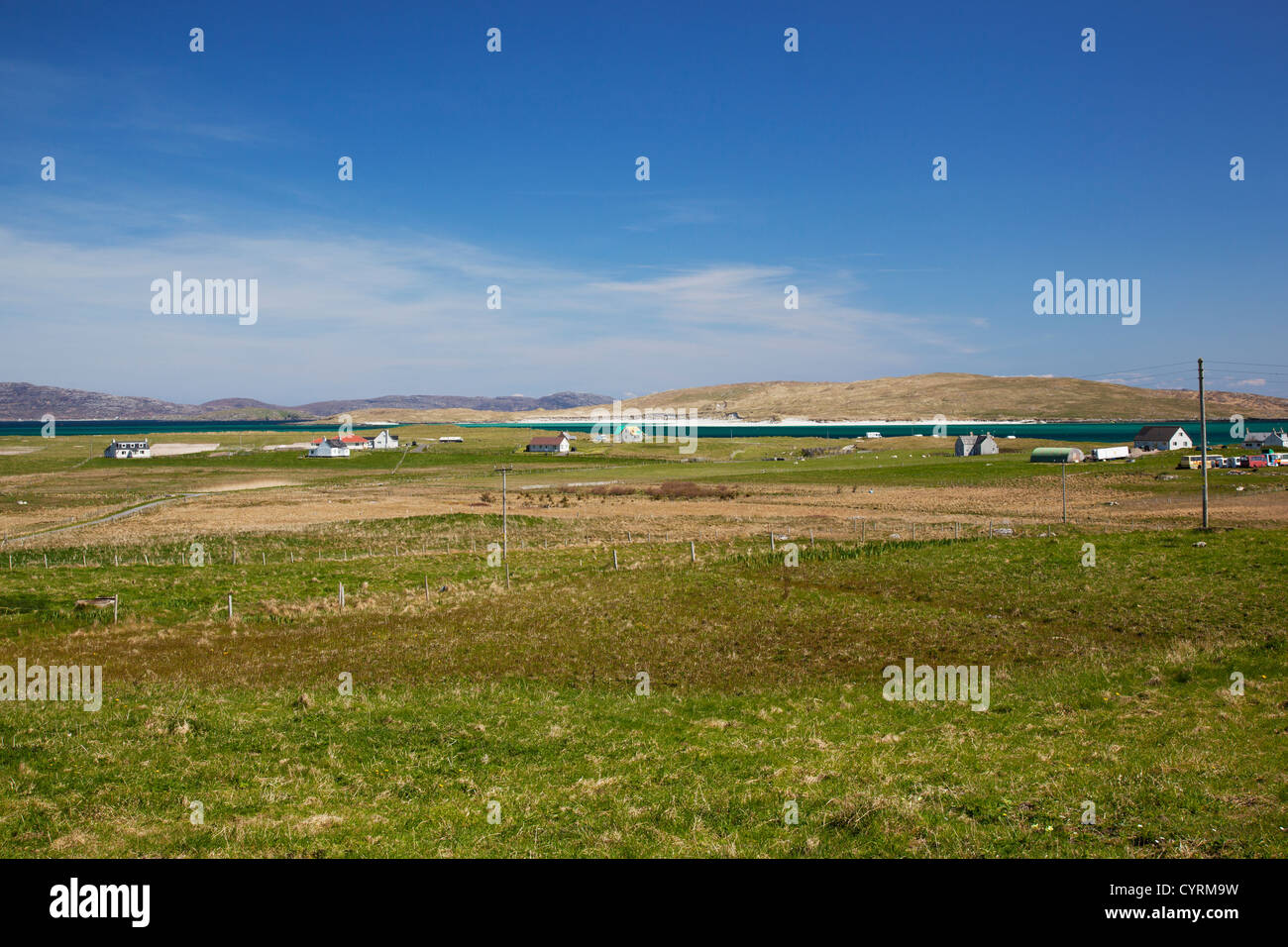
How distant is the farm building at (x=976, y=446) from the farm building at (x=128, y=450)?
511 feet

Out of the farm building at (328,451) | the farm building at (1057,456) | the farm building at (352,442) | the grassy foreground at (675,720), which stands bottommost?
the grassy foreground at (675,720)

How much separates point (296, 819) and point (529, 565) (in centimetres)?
3071

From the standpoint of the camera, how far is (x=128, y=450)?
15200 centimetres

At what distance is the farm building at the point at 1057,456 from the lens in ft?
371

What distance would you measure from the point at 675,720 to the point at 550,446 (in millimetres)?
143885

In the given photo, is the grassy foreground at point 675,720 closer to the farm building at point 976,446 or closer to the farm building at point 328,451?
the farm building at point 976,446

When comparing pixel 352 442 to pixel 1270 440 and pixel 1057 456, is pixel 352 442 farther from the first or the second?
pixel 1270 440

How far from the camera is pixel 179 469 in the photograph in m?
127

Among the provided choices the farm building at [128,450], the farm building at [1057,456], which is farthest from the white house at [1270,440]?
the farm building at [128,450]

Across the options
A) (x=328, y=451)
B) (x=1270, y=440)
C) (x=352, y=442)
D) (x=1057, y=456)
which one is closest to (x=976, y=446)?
(x=1057, y=456)

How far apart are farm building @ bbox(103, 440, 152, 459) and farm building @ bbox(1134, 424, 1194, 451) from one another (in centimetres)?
18192
